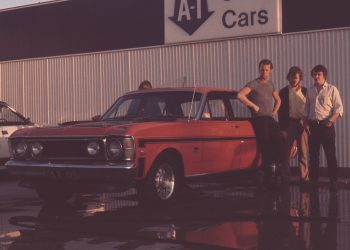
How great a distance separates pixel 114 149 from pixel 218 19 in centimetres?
766

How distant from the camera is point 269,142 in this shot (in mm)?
9703

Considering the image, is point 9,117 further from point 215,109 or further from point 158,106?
point 215,109

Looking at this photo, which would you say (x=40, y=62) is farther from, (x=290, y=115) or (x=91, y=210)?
(x=91, y=210)

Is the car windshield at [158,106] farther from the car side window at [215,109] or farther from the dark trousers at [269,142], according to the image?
the dark trousers at [269,142]

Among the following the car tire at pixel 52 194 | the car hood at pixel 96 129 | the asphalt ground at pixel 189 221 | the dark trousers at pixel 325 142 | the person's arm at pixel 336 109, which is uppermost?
the person's arm at pixel 336 109

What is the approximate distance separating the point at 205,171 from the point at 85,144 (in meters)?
1.72

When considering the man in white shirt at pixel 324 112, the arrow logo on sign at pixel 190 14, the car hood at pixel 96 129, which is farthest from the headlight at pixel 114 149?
the arrow logo on sign at pixel 190 14

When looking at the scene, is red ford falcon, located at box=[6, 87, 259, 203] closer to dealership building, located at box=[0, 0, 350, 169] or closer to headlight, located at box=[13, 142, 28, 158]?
headlight, located at box=[13, 142, 28, 158]

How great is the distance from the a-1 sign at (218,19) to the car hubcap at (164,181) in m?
6.50

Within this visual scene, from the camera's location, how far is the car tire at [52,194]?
8758mm

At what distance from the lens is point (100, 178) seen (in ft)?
24.9

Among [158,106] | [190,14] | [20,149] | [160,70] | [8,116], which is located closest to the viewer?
[20,149]

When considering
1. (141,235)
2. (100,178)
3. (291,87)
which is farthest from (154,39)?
(141,235)

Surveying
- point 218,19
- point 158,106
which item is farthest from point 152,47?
point 158,106
